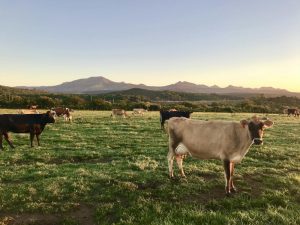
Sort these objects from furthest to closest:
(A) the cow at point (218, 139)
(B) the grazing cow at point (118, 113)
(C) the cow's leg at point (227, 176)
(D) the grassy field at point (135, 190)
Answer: (B) the grazing cow at point (118, 113) → (A) the cow at point (218, 139) → (C) the cow's leg at point (227, 176) → (D) the grassy field at point (135, 190)

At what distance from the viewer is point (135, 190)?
11.7 meters

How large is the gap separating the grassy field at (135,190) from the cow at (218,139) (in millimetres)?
1033

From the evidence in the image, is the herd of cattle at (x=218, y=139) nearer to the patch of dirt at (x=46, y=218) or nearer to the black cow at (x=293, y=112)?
the patch of dirt at (x=46, y=218)

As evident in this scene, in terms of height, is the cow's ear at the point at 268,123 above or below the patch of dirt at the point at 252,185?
above

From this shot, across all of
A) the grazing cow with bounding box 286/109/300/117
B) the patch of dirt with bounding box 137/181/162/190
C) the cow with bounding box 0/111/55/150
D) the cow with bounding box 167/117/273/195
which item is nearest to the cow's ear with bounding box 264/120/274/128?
the cow with bounding box 167/117/273/195

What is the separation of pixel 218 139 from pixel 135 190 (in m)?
3.32

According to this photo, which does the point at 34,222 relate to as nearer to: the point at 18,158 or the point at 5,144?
the point at 18,158

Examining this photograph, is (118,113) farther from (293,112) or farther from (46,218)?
(46,218)

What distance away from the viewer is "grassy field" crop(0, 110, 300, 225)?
954cm

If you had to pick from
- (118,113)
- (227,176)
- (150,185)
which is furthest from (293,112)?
(150,185)

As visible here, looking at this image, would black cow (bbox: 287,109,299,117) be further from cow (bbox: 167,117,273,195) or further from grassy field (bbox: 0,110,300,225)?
cow (bbox: 167,117,273,195)

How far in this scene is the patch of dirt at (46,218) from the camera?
30.1ft

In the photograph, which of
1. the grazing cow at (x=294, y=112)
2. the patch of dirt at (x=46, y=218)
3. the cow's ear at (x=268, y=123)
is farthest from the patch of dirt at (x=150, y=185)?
the grazing cow at (x=294, y=112)

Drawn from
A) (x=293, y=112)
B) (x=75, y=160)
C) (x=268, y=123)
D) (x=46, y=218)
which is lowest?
(x=293, y=112)
